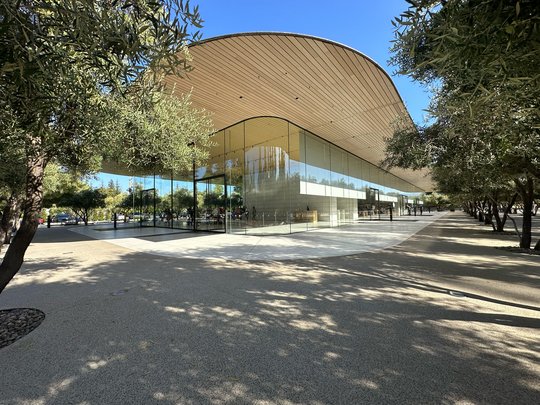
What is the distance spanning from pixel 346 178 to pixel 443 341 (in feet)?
71.7

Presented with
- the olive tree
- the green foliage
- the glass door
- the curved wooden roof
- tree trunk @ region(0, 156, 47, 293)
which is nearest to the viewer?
the olive tree

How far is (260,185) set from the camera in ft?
57.2

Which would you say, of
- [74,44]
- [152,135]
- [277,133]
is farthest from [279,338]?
[277,133]

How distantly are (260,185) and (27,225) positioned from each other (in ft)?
44.5

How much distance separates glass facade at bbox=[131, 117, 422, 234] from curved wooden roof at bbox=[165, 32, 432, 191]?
136cm

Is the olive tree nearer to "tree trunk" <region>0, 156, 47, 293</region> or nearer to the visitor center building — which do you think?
"tree trunk" <region>0, 156, 47, 293</region>

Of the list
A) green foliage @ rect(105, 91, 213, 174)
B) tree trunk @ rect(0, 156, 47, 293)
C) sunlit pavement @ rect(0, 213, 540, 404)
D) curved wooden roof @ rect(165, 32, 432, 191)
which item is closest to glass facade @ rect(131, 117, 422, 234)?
curved wooden roof @ rect(165, 32, 432, 191)

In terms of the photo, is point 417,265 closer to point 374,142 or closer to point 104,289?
point 104,289

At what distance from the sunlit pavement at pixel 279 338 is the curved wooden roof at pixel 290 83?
18.6 ft

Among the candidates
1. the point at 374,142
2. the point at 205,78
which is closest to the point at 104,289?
the point at 205,78

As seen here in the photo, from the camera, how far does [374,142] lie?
73.9 ft

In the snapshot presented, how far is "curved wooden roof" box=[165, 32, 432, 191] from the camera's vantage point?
980cm

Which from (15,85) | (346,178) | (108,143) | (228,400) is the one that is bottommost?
(228,400)

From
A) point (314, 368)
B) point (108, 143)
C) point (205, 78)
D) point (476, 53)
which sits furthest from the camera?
point (205, 78)
